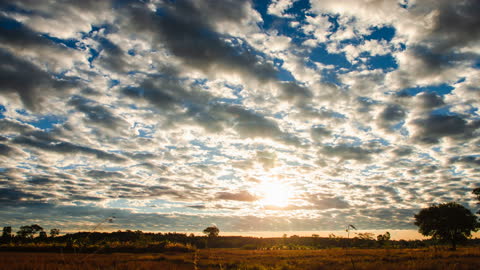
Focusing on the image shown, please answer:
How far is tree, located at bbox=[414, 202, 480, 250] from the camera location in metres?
56.9

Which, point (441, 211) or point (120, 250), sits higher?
point (441, 211)

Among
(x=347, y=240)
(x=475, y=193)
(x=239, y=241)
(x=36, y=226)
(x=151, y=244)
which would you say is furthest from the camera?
(x=239, y=241)

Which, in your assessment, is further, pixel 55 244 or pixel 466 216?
pixel 466 216

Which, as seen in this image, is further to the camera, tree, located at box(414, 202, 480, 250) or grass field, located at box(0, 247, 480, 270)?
tree, located at box(414, 202, 480, 250)

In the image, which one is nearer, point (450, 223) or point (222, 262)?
point (222, 262)

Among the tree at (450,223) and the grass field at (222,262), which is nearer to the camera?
the grass field at (222,262)

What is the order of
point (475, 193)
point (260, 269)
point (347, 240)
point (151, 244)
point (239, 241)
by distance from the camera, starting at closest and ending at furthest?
point (347, 240) < point (260, 269) < point (151, 244) < point (475, 193) < point (239, 241)

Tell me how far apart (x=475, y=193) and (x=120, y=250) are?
63811 mm

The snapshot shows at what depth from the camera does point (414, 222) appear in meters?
63.6

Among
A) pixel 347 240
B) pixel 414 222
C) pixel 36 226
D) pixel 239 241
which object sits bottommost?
pixel 239 241

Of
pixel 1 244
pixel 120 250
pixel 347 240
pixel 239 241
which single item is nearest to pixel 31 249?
pixel 1 244

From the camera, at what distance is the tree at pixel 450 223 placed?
5694cm

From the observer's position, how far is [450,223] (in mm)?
56938

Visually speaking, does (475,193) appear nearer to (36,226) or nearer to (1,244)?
(1,244)
